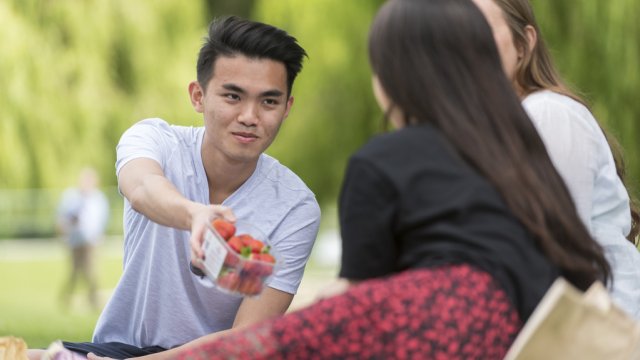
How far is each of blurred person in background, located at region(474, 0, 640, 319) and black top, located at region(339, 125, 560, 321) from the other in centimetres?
54

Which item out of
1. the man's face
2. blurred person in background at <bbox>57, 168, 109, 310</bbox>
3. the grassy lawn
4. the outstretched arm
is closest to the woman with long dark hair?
the outstretched arm

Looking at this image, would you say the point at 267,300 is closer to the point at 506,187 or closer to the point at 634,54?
→ the point at 506,187

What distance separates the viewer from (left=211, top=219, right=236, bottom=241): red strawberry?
92.7 inches

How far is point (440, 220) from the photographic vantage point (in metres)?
2.14

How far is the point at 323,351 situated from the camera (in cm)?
207

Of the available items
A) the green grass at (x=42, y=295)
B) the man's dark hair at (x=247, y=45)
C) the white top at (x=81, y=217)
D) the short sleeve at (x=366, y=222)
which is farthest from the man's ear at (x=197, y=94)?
the white top at (x=81, y=217)

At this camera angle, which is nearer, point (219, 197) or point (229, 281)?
point (229, 281)

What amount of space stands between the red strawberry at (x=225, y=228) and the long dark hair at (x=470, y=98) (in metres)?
0.40

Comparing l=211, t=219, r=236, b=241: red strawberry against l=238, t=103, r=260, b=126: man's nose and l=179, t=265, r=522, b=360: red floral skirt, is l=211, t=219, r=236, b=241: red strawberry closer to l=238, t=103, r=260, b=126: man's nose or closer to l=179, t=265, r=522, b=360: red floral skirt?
l=179, t=265, r=522, b=360: red floral skirt

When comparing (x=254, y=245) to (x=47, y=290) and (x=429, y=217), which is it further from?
(x=47, y=290)

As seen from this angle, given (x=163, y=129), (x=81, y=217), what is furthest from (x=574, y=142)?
(x=81, y=217)

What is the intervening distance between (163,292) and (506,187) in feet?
4.35

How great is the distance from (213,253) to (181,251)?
2.89 feet

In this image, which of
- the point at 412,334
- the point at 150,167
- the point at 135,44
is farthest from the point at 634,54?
the point at 412,334
